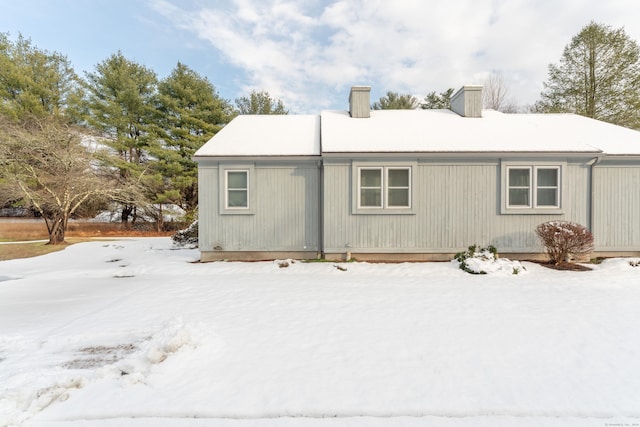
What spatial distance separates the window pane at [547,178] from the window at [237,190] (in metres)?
9.50

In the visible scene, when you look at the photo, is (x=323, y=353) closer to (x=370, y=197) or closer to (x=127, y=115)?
(x=370, y=197)

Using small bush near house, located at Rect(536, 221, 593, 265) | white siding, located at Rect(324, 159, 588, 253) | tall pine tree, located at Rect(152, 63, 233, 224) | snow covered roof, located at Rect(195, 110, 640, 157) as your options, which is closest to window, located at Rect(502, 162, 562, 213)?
white siding, located at Rect(324, 159, 588, 253)

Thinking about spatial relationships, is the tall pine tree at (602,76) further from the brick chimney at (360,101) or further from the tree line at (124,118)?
the brick chimney at (360,101)

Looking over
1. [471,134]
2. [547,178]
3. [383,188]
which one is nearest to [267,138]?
[383,188]

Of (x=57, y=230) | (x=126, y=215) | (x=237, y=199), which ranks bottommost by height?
(x=57, y=230)

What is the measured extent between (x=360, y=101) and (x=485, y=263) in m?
7.67

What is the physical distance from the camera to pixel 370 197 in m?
8.70

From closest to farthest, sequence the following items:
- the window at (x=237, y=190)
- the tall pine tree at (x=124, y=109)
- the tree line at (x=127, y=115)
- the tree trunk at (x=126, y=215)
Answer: the window at (x=237, y=190) → the tree line at (x=127, y=115) → the tall pine tree at (x=124, y=109) → the tree trunk at (x=126, y=215)

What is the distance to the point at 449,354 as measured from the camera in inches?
135

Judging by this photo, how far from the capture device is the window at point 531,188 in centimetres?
847

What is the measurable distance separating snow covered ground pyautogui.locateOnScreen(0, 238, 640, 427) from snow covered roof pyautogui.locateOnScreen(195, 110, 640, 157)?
427cm

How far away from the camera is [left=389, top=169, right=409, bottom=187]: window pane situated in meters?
8.70

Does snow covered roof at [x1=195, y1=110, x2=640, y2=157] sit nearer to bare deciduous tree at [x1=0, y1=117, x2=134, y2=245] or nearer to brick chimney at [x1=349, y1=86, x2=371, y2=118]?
brick chimney at [x1=349, y1=86, x2=371, y2=118]

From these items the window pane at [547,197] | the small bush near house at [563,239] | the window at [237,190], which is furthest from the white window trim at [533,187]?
the window at [237,190]
